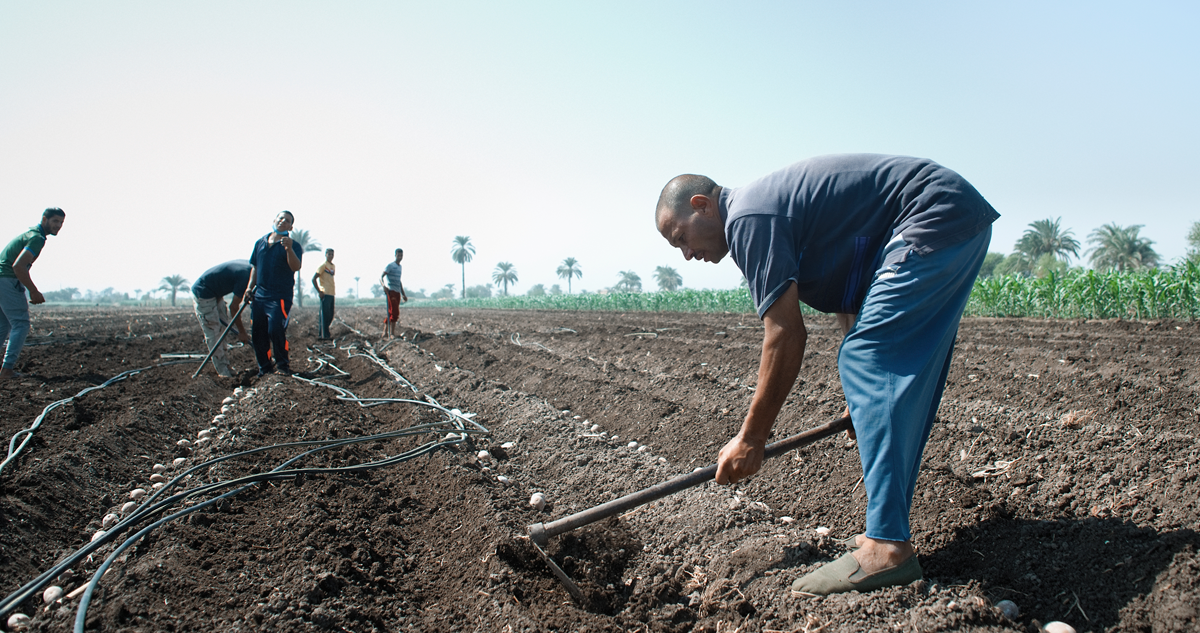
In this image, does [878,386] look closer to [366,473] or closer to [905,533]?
[905,533]

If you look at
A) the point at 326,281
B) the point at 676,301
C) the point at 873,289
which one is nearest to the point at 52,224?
the point at 326,281

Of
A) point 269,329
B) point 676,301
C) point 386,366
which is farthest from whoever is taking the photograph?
point 676,301

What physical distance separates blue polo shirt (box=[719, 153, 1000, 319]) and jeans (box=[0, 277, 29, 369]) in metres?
8.05

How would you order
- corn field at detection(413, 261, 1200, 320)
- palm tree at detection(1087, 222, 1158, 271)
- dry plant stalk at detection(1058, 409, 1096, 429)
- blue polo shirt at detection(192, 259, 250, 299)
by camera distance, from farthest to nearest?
palm tree at detection(1087, 222, 1158, 271) → corn field at detection(413, 261, 1200, 320) → blue polo shirt at detection(192, 259, 250, 299) → dry plant stalk at detection(1058, 409, 1096, 429)

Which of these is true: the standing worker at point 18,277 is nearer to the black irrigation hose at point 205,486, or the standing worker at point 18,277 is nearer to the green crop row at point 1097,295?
the black irrigation hose at point 205,486

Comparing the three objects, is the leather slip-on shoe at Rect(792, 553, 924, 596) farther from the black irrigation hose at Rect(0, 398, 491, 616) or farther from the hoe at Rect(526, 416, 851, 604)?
the black irrigation hose at Rect(0, 398, 491, 616)

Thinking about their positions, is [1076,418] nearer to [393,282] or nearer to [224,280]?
[224,280]

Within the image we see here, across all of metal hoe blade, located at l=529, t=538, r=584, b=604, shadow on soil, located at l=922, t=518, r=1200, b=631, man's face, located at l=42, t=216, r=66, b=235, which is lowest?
Answer: metal hoe blade, located at l=529, t=538, r=584, b=604

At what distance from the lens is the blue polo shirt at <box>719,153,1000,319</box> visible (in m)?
1.73

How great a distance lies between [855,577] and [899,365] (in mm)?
660

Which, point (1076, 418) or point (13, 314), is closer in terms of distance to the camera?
point (1076, 418)

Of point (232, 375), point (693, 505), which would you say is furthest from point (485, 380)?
point (693, 505)

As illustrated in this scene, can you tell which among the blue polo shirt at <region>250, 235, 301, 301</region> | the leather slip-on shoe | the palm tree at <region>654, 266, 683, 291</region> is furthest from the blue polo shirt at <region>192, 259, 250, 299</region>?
the palm tree at <region>654, 266, 683, 291</region>

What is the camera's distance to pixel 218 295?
6848 millimetres
